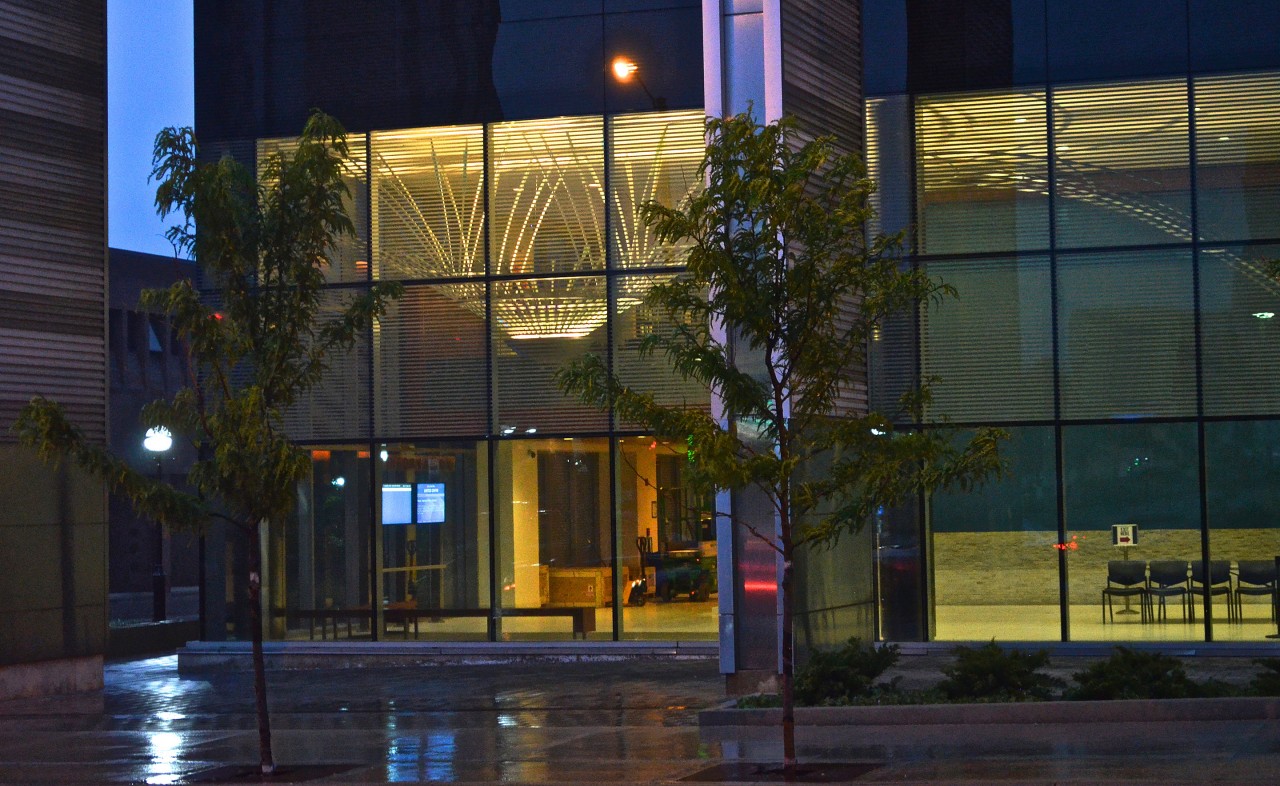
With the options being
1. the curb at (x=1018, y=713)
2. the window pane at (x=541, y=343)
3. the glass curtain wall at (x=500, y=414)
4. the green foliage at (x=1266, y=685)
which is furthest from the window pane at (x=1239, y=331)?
the window pane at (x=541, y=343)

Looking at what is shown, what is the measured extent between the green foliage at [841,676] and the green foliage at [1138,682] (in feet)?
6.45

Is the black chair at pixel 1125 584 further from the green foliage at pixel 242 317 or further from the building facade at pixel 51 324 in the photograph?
the building facade at pixel 51 324

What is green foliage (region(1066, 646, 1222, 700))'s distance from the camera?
14.8 m

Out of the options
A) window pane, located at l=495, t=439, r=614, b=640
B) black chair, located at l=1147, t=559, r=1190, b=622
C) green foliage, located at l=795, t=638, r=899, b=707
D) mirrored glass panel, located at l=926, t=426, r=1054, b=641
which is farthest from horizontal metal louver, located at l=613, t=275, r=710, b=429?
green foliage, located at l=795, t=638, r=899, b=707

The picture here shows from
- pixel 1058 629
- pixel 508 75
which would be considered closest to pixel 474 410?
pixel 508 75

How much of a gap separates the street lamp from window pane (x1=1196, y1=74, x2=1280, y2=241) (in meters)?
7.78

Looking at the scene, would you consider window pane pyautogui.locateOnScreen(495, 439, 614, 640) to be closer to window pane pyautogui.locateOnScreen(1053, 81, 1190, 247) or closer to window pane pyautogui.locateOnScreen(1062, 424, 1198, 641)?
window pane pyautogui.locateOnScreen(1062, 424, 1198, 641)

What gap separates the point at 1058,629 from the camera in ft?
71.1

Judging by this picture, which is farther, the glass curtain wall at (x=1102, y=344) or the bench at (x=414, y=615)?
the bench at (x=414, y=615)

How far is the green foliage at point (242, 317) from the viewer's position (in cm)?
1384

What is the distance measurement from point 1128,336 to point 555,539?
892 centimetres

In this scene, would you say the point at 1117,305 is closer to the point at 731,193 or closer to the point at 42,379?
the point at 731,193

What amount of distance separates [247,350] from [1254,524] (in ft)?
46.8

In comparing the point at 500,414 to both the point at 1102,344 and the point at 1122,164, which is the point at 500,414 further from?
the point at 1122,164
